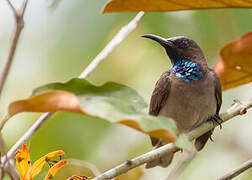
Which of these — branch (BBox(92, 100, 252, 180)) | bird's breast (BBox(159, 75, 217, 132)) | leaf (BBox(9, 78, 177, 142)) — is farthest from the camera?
bird's breast (BBox(159, 75, 217, 132))

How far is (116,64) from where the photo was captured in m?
5.05

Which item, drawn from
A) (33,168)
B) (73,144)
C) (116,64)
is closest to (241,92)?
(116,64)

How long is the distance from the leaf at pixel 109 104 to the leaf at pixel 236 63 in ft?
2.27

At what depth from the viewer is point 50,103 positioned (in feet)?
4.99

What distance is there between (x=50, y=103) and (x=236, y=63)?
112 centimetres

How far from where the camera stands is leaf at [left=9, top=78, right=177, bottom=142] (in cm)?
139

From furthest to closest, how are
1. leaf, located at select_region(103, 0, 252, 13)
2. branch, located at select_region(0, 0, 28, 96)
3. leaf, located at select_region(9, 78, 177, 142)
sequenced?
leaf, located at select_region(103, 0, 252, 13)
leaf, located at select_region(9, 78, 177, 142)
branch, located at select_region(0, 0, 28, 96)

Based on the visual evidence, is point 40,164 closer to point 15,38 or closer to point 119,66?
point 15,38

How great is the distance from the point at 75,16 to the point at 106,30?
0.41m

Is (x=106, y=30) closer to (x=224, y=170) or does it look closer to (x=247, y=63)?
(x=224, y=170)

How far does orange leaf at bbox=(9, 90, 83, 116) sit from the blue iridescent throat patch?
90.2 inches

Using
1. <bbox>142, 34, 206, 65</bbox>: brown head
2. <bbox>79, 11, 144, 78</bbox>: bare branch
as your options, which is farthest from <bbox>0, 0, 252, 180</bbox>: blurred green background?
<bbox>79, 11, 144, 78</bbox>: bare branch

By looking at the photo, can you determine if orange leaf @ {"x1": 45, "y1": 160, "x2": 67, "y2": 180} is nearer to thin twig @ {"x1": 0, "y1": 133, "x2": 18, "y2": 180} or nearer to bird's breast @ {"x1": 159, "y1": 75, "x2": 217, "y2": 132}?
thin twig @ {"x1": 0, "y1": 133, "x2": 18, "y2": 180}

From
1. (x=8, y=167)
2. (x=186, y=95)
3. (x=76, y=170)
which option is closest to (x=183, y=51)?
(x=186, y=95)
